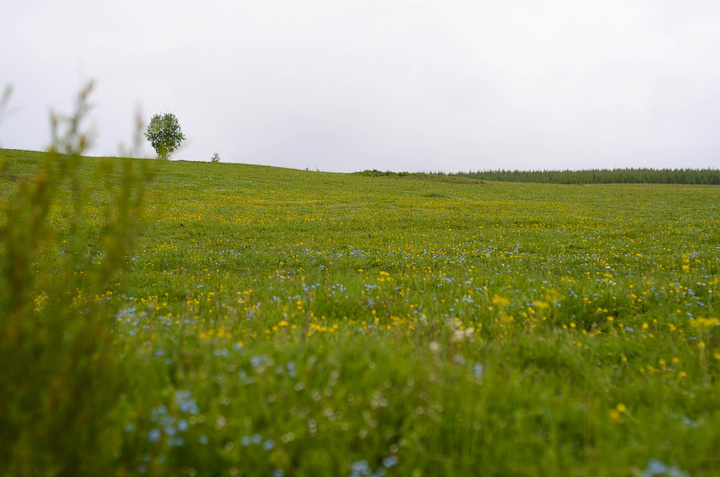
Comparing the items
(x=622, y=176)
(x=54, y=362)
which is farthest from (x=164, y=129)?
(x=622, y=176)

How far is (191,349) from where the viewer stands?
2990 mm

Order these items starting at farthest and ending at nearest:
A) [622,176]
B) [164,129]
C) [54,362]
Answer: [622,176], [164,129], [54,362]

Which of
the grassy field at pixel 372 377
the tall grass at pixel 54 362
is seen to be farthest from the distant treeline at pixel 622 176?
the tall grass at pixel 54 362

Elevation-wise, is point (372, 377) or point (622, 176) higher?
point (622, 176)

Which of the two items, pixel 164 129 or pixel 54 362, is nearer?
pixel 54 362

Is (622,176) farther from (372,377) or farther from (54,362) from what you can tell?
(54,362)

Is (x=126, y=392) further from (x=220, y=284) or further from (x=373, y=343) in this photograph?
(x=220, y=284)

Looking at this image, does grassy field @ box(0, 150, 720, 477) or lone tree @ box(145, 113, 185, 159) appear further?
lone tree @ box(145, 113, 185, 159)

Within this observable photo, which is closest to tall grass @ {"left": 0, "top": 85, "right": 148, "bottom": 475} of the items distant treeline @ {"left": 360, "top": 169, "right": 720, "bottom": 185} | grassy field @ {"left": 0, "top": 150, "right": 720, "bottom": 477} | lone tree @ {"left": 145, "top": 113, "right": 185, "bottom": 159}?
grassy field @ {"left": 0, "top": 150, "right": 720, "bottom": 477}

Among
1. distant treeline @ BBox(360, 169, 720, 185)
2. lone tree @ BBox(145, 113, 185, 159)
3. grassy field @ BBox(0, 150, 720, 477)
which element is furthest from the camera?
distant treeline @ BBox(360, 169, 720, 185)

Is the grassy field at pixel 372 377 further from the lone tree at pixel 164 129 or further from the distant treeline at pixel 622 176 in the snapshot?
the distant treeline at pixel 622 176

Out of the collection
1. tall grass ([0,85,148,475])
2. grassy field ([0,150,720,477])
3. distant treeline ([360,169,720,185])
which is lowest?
grassy field ([0,150,720,477])

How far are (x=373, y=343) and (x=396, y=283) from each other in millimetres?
4098

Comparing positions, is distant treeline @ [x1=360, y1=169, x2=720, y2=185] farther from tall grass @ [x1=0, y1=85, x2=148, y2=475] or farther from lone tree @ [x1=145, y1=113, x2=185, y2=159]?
tall grass @ [x1=0, y1=85, x2=148, y2=475]
